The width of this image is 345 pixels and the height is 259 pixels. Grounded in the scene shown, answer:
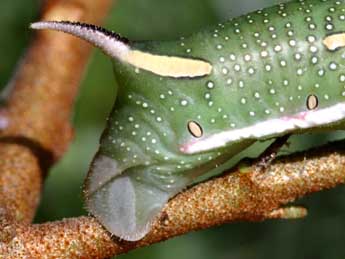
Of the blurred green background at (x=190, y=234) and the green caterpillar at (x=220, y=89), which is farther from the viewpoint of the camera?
the blurred green background at (x=190, y=234)

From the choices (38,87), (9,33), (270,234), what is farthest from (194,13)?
(38,87)

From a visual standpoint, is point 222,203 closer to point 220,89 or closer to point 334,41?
point 220,89

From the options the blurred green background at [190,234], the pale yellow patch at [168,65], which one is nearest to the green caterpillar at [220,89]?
the pale yellow patch at [168,65]

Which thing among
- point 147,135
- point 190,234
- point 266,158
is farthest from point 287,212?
point 190,234

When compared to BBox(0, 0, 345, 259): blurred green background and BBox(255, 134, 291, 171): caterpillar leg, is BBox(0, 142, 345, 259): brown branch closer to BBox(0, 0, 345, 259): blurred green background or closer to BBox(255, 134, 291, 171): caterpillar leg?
BBox(255, 134, 291, 171): caterpillar leg

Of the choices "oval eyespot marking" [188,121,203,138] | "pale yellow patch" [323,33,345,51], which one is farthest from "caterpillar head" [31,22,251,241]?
"pale yellow patch" [323,33,345,51]

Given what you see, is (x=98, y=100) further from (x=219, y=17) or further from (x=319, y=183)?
(x=319, y=183)

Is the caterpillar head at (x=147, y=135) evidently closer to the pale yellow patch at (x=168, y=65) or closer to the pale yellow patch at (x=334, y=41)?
the pale yellow patch at (x=168, y=65)
